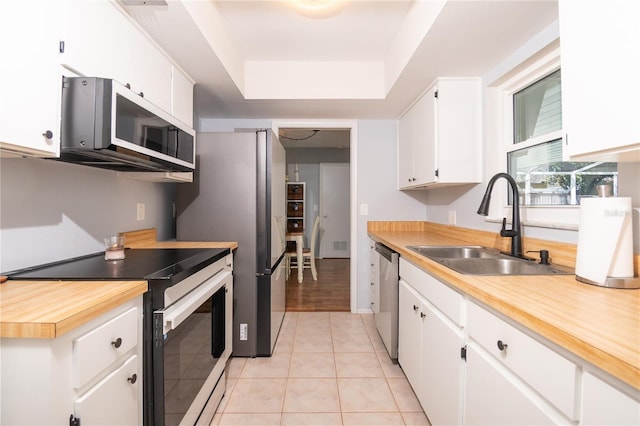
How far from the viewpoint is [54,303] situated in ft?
2.57

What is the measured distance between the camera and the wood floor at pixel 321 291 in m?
3.24

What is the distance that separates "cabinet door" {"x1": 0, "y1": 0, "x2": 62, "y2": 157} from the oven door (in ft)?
2.32

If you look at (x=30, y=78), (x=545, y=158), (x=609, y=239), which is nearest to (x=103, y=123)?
(x=30, y=78)

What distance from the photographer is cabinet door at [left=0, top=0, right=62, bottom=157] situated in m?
0.82

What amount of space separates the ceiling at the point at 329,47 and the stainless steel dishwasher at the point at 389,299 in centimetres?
134

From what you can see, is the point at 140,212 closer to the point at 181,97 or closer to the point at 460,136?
the point at 181,97

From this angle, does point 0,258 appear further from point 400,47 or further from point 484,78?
point 484,78

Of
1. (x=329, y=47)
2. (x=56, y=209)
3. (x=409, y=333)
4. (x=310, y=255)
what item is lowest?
(x=409, y=333)

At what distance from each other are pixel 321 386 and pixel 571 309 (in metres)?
1.52

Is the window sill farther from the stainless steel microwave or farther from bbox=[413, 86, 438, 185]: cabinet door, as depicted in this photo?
the stainless steel microwave

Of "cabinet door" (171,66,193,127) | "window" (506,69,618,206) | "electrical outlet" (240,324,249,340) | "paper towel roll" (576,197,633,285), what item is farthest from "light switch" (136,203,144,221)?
"window" (506,69,618,206)

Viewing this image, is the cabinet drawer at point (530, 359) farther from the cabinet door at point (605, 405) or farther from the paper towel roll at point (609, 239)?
the paper towel roll at point (609, 239)

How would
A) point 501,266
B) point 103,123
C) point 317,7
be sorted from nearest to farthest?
point 103,123, point 501,266, point 317,7

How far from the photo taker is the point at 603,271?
94cm
